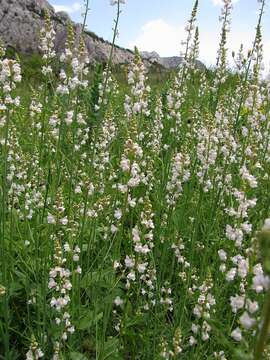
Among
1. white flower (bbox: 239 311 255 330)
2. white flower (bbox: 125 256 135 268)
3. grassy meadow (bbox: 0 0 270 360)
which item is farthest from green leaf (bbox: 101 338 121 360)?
white flower (bbox: 239 311 255 330)

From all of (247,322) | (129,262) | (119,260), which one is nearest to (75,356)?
(129,262)

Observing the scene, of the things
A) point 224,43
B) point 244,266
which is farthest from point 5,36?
point 244,266

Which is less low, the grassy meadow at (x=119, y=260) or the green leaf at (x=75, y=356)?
the grassy meadow at (x=119, y=260)

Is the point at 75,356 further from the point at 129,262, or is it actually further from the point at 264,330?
the point at 264,330

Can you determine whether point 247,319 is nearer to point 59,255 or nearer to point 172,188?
point 59,255

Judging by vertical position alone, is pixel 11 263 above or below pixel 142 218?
below

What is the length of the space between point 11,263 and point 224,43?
8.02 ft

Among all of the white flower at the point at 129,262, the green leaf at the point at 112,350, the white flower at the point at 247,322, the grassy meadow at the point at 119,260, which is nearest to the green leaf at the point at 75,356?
the grassy meadow at the point at 119,260

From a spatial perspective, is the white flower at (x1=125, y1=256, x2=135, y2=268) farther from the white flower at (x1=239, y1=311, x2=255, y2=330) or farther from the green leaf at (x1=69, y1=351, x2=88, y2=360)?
the white flower at (x1=239, y1=311, x2=255, y2=330)

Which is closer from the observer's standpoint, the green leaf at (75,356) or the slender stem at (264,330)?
the slender stem at (264,330)

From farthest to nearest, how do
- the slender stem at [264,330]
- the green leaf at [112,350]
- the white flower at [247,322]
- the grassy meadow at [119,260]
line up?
1. the green leaf at [112,350]
2. the grassy meadow at [119,260]
3. the white flower at [247,322]
4. the slender stem at [264,330]

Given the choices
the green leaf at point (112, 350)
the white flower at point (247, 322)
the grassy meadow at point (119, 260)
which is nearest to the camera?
the white flower at point (247, 322)

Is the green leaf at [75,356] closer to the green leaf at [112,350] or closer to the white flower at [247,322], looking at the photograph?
the green leaf at [112,350]

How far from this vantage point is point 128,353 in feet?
10.8
